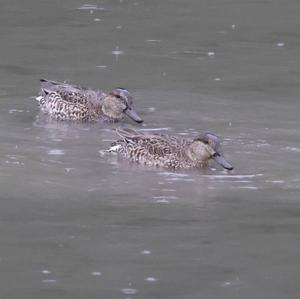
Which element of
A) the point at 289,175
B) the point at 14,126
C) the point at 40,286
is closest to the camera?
the point at 40,286

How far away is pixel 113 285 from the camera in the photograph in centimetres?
884

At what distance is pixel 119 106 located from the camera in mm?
14484

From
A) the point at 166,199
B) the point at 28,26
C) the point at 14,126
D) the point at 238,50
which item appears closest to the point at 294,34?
the point at 238,50

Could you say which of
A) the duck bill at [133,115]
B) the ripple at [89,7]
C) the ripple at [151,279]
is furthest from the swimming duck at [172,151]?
the ripple at [89,7]

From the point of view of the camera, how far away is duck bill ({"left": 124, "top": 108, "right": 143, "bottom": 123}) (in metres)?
14.3

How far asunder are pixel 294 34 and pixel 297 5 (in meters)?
2.23

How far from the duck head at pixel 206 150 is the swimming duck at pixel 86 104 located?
1838 millimetres

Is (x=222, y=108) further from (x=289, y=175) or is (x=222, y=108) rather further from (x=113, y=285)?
(x=113, y=285)

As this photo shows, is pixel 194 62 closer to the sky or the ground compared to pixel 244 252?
closer to the sky

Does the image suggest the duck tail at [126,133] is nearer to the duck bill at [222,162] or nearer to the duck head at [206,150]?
the duck head at [206,150]

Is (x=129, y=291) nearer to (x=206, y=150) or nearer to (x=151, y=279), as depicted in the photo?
(x=151, y=279)

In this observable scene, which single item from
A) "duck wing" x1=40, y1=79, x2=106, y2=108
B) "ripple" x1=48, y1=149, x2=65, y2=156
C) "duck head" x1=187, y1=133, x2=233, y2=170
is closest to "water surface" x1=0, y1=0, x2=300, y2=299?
"ripple" x1=48, y1=149, x2=65, y2=156

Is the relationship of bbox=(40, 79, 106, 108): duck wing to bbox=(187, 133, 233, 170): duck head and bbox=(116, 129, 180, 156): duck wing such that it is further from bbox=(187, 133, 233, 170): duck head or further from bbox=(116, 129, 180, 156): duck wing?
bbox=(187, 133, 233, 170): duck head

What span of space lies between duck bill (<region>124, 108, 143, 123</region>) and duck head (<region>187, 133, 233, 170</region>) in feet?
5.82
